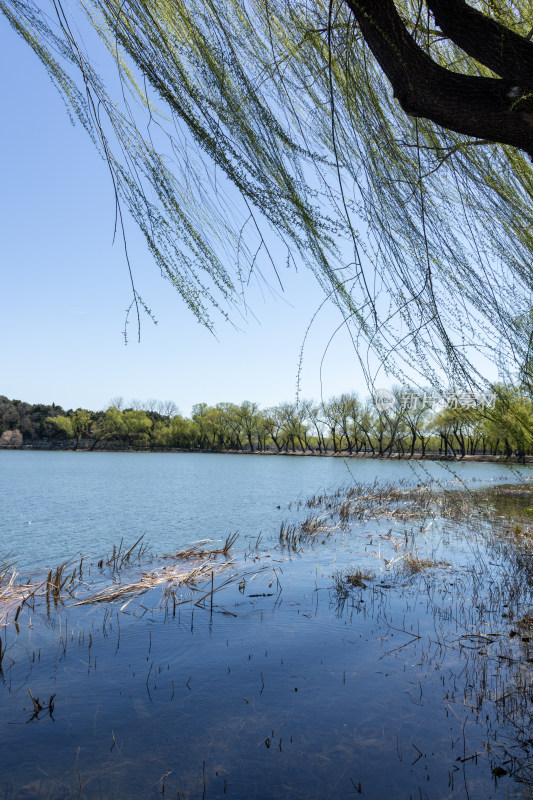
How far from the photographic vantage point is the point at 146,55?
1.45 m

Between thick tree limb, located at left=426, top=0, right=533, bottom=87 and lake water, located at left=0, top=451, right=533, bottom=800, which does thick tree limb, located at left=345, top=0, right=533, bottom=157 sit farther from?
lake water, located at left=0, top=451, right=533, bottom=800

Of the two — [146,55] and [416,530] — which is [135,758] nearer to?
[146,55]

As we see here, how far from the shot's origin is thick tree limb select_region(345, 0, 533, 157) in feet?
5.66

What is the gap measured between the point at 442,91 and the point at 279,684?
13.5 ft

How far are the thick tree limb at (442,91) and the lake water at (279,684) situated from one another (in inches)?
51.4

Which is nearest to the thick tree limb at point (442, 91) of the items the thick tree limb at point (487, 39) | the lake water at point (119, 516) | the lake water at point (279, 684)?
the thick tree limb at point (487, 39)

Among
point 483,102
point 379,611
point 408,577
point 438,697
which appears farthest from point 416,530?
point 483,102

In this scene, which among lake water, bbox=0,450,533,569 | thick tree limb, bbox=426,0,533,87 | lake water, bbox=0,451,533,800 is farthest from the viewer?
lake water, bbox=0,450,533,569

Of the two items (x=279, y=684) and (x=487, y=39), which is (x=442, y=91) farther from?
(x=279, y=684)

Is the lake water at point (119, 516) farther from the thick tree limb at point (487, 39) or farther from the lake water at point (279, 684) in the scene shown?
the thick tree limb at point (487, 39)

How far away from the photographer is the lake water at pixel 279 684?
272 centimetres

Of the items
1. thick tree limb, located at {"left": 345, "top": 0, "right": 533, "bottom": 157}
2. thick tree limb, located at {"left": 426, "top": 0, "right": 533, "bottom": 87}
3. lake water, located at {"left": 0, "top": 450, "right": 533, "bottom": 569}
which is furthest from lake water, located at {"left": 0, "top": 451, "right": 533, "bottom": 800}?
lake water, located at {"left": 0, "top": 450, "right": 533, "bottom": 569}

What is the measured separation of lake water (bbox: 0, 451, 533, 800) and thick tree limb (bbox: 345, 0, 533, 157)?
4.28ft

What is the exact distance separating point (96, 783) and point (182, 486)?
994 inches
